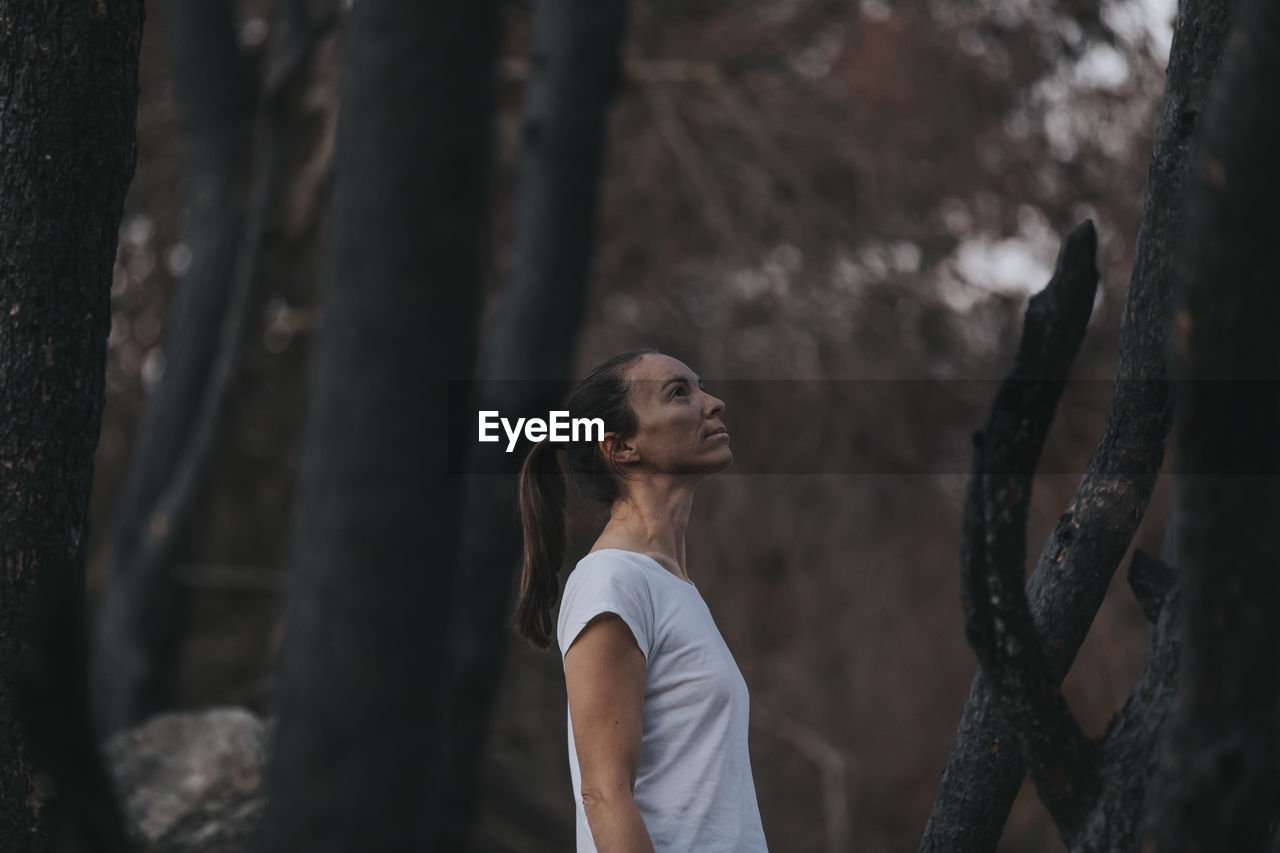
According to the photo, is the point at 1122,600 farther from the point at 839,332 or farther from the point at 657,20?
the point at 657,20

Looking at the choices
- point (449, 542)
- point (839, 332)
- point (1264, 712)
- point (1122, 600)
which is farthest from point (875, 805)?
point (1264, 712)

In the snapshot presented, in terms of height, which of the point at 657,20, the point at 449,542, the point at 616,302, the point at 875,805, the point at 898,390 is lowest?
the point at 875,805

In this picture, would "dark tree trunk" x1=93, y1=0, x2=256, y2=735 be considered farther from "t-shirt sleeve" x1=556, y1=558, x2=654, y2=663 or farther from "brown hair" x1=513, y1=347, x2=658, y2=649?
"t-shirt sleeve" x1=556, y1=558, x2=654, y2=663

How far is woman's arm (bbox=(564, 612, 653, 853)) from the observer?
6.86ft

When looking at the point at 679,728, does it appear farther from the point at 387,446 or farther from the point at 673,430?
the point at 387,446

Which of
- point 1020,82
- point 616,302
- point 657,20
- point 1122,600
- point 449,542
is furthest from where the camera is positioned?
point 616,302

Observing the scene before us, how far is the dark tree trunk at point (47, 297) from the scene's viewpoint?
232 cm

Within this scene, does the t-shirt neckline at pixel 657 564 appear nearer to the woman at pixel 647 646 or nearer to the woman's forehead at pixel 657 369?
the woman at pixel 647 646

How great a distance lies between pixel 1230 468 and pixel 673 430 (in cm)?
107

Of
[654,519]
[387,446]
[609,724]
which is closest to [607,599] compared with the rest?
[609,724]

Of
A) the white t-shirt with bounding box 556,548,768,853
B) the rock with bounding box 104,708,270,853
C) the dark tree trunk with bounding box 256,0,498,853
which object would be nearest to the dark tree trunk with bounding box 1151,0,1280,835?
the white t-shirt with bounding box 556,548,768,853

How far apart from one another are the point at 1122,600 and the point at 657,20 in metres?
A: 4.88

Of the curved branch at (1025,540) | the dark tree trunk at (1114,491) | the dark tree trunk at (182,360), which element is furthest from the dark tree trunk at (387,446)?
the dark tree trunk at (182,360)

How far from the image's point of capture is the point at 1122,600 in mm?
8148
